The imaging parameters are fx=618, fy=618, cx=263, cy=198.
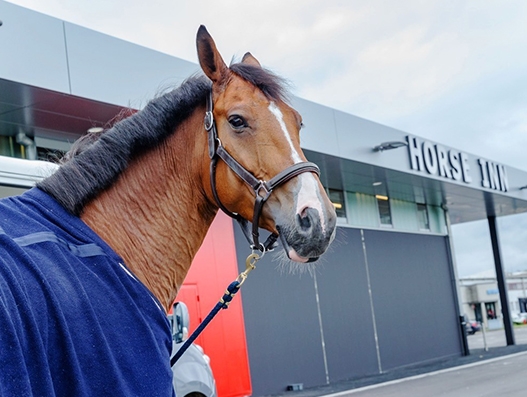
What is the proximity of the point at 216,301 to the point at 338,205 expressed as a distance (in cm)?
1045

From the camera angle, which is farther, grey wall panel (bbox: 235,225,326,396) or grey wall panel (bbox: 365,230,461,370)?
grey wall panel (bbox: 365,230,461,370)

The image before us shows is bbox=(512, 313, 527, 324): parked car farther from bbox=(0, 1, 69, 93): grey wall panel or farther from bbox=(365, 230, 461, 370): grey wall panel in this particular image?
bbox=(0, 1, 69, 93): grey wall panel

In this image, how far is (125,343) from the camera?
7.00ft

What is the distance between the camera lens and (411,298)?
782 inches

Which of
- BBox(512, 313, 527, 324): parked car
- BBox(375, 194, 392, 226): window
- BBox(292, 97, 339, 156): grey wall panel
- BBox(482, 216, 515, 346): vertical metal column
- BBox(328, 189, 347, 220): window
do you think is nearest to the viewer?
BBox(292, 97, 339, 156): grey wall panel

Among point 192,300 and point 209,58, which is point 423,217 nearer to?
point 192,300

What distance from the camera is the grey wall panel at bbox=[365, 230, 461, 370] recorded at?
1855 centimetres

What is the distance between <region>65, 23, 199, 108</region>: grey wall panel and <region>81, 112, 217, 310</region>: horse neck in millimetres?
6580

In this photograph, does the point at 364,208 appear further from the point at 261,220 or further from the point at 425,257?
the point at 261,220

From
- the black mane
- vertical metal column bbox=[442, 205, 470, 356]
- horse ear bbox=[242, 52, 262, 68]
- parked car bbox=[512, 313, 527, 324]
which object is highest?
horse ear bbox=[242, 52, 262, 68]

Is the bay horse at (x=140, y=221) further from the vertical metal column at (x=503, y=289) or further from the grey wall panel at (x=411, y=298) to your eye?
the vertical metal column at (x=503, y=289)

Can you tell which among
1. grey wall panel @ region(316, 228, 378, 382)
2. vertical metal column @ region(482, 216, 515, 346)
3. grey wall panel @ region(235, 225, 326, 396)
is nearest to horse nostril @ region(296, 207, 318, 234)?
grey wall panel @ region(235, 225, 326, 396)

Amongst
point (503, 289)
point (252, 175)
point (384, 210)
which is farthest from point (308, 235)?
point (503, 289)

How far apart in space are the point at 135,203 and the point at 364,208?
16970 mm
